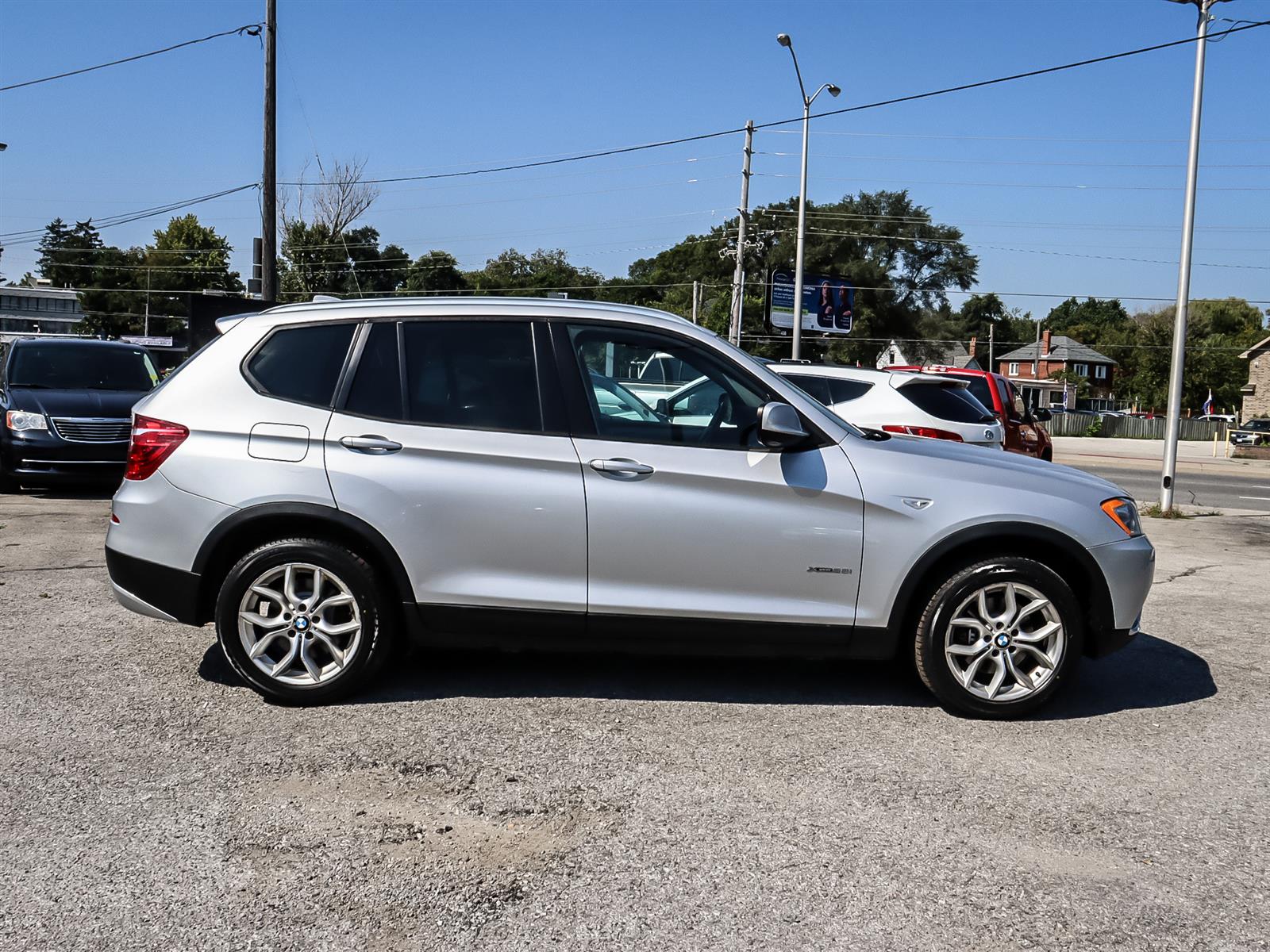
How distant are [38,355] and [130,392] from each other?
1.40 m

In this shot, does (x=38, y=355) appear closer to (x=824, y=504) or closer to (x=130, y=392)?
(x=130, y=392)

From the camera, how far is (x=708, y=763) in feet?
14.3

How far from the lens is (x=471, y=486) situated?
16.1 ft

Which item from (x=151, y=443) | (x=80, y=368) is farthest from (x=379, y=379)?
(x=80, y=368)

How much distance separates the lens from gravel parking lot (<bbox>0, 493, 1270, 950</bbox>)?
314 centimetres

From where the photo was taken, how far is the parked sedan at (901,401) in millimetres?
10633

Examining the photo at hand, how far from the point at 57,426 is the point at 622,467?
9.65m

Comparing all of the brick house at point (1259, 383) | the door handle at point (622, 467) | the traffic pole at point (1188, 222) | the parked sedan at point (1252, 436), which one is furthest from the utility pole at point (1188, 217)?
the brick house at point (1259, 383)

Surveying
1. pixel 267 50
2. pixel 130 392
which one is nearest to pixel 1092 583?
pixel 130 392

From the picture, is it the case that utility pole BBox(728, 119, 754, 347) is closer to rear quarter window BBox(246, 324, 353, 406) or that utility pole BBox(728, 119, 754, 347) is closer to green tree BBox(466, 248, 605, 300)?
rear quarter window BBox(246, 324, 353, 406)

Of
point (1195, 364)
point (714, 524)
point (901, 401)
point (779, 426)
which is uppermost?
point (1195, 364)

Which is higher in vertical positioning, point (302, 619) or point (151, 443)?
point (151, 443)

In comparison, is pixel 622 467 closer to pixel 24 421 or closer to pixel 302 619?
pixel 302 619

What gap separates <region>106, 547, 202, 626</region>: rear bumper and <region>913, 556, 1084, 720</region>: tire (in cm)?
324
